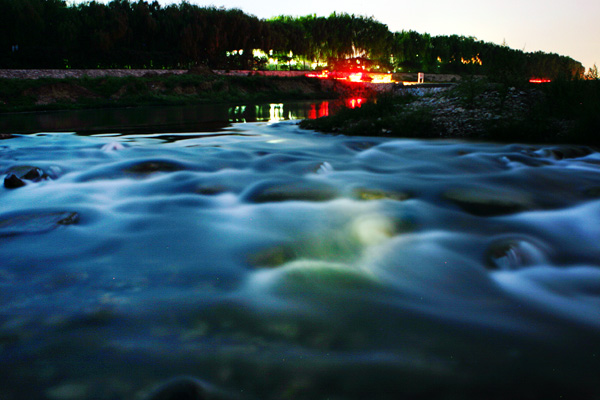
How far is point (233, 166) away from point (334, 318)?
478 centimetres

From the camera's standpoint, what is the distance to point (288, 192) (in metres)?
5.08

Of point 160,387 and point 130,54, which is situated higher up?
point 130,54

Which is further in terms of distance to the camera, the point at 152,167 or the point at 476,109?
the point at 476,109

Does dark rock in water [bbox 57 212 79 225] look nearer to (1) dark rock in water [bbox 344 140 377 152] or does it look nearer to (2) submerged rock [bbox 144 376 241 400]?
(2) submerged rock [bbox 144 376 241 400]

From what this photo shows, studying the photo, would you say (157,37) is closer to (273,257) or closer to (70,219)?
(70,219)

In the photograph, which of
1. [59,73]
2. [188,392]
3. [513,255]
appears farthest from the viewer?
[59,73]

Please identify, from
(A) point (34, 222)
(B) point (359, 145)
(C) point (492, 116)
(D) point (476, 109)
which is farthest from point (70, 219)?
(D) point (476, 109)

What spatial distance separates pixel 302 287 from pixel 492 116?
31.6 ft

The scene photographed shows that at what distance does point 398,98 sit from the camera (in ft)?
46.0

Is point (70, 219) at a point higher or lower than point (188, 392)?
higher

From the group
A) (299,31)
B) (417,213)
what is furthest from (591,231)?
(299,31)

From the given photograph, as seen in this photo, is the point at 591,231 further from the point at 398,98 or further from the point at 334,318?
the point at 398,98

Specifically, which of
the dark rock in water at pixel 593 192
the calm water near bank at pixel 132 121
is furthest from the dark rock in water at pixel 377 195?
the calm water near bank at pixel 132 121

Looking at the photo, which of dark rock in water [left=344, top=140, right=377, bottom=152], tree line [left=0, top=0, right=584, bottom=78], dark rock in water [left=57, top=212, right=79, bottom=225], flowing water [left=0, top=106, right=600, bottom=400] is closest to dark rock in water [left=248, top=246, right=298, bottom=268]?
flowing water [left=0, top=106, right=600, bottom=400]
